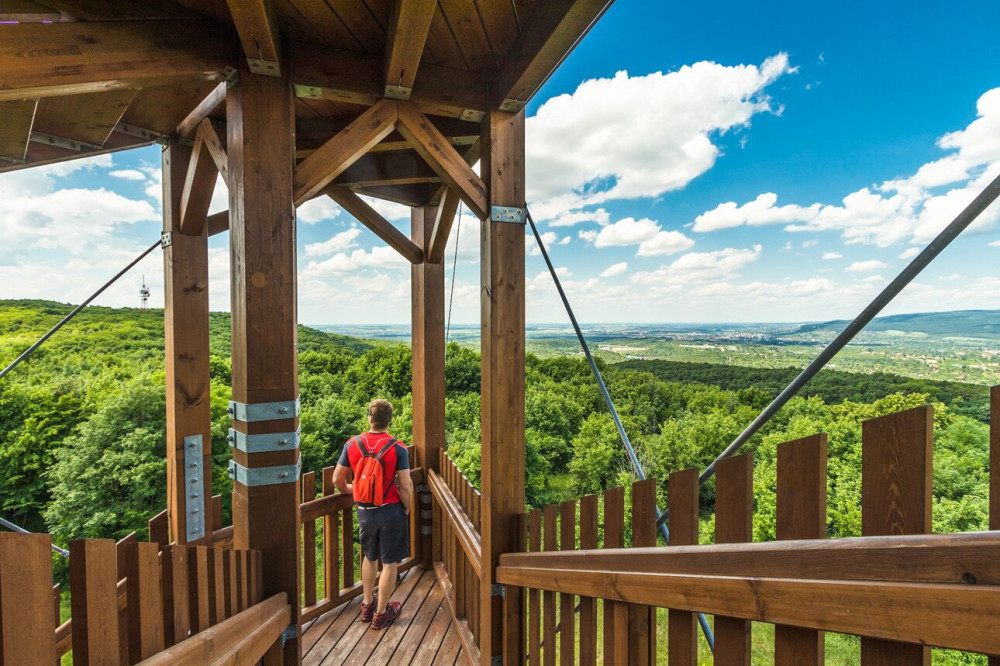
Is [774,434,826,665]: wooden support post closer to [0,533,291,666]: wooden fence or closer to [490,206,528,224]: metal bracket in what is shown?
[0,533,291,666]: wooden fence

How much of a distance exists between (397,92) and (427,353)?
1603 millimetres

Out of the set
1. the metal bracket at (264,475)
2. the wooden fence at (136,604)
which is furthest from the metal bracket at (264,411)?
the wooden fence at (136,604)

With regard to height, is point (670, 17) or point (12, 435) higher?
point (670, 17)

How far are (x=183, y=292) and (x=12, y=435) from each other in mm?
10537

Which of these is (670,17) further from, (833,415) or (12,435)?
(12,435)

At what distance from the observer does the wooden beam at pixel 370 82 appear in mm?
1463

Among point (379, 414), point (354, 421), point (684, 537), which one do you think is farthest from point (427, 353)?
point (354, 421)

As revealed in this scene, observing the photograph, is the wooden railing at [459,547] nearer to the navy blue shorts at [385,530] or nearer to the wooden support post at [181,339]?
the navy blue shorts at [385,530]

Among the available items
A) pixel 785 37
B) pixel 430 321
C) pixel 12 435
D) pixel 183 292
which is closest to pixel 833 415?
pixel 430 321

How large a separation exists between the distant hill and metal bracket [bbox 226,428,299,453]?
7.67ft

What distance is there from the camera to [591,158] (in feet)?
57.4

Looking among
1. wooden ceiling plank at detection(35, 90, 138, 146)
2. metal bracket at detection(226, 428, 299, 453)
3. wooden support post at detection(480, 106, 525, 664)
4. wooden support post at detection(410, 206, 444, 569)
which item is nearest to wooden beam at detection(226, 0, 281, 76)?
wooden ceiling plank at detection(35, 90, 138, 146)

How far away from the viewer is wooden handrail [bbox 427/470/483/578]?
186cm

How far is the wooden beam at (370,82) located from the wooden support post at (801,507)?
1.57 metres
